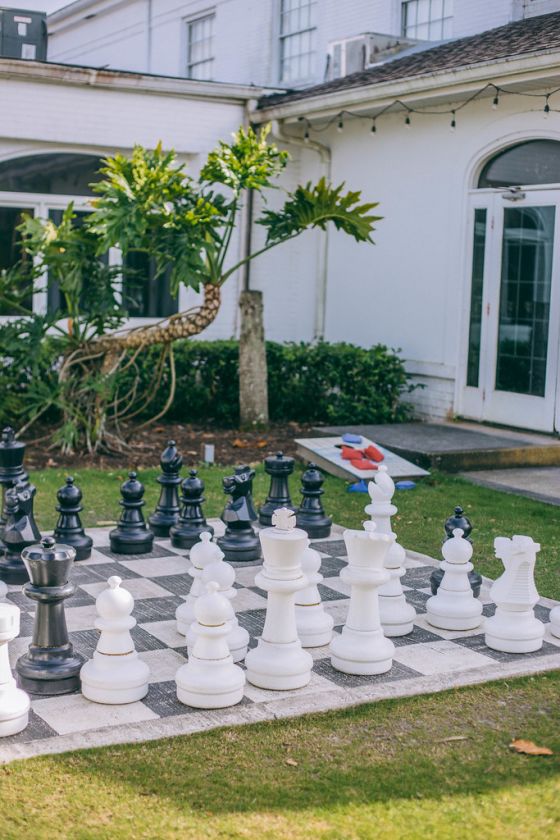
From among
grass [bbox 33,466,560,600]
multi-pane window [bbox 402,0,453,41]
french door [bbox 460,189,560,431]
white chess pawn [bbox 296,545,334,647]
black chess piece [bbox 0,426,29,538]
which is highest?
multi-pane window [bbox 402,0,453,41]

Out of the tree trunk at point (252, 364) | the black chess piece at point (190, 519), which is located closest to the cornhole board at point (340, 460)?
the tree trunk at point (252, 364)

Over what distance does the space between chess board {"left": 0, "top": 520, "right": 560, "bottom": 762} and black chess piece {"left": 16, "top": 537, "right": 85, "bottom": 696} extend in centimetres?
6

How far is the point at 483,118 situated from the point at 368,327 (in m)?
2.88

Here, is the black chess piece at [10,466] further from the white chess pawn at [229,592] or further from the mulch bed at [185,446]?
the mulch bed at [185,446]

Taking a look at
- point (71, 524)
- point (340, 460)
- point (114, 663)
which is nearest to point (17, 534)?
point (71, 524)

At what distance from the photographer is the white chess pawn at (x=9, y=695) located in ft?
12.5

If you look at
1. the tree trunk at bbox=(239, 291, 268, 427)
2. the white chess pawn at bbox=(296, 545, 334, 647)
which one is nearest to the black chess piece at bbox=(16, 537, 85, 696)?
the white chess pawn at bbox=(296, 545, 334, 647)

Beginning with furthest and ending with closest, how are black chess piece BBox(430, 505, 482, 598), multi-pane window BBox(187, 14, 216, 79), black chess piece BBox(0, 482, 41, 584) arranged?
multi-pane window BBox(187, 14, 216, 79), black chess piece BBox(0, 482, 41, 584), black chess piece BBox(430, 505, 482, 598)

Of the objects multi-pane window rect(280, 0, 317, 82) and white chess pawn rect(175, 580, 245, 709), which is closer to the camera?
white chess pawn rect(175, 580, 245, 709)

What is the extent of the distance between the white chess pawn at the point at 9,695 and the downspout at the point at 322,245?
33.8 ft

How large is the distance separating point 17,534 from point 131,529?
29.4 inches

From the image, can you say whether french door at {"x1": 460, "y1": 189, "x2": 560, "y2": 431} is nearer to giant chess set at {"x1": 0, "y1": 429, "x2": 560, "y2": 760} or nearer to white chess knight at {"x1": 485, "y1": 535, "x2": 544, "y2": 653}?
giant chess set at {"x1": 0, "y1": 429, "x2": 560, "y2": 760}

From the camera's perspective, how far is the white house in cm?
1121

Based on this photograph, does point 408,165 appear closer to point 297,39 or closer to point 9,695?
point 297,39
